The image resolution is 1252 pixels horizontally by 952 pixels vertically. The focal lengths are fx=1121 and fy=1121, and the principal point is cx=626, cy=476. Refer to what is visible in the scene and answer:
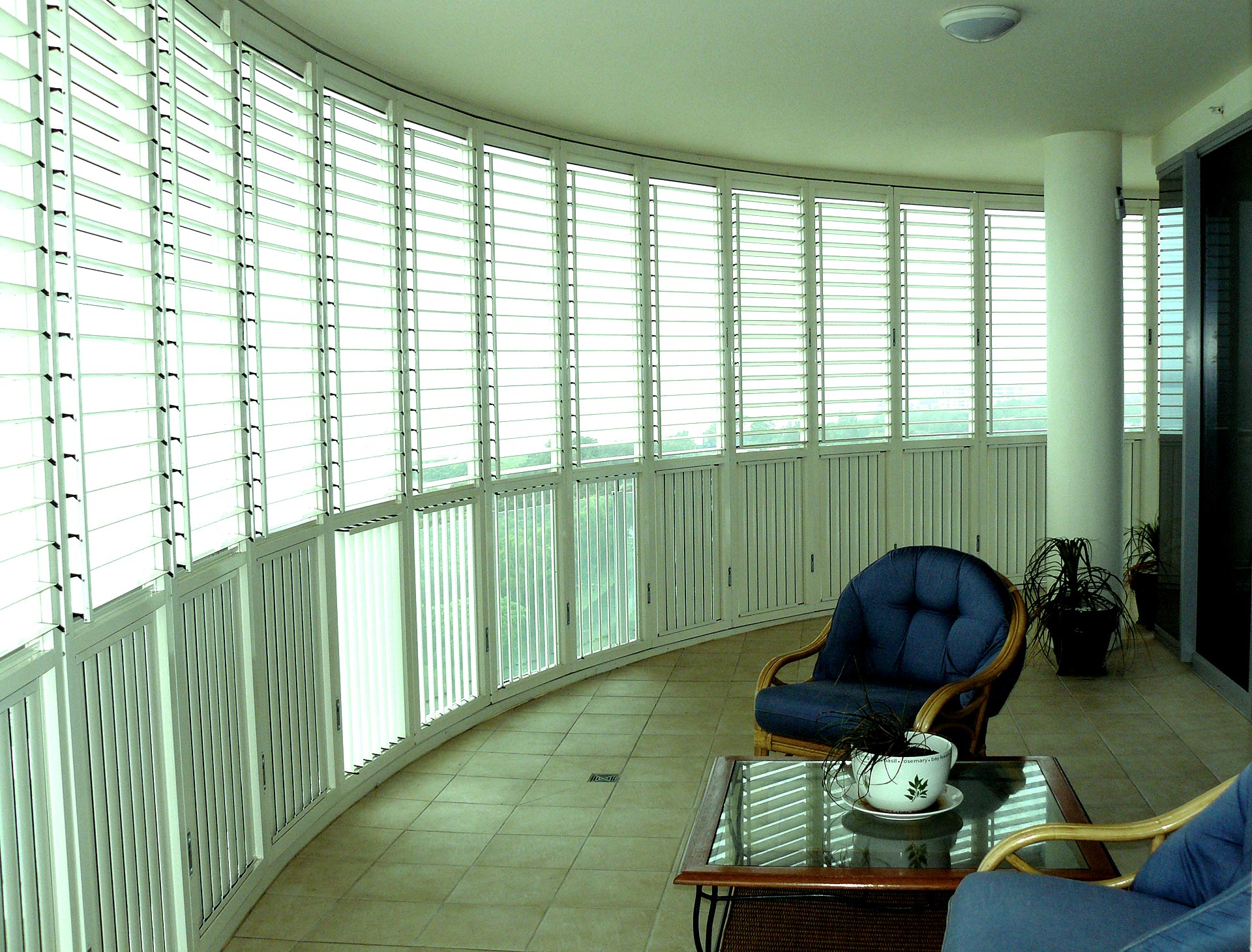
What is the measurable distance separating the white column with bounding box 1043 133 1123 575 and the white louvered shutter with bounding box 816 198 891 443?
4.71 ft

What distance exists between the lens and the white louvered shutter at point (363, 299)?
4.14m

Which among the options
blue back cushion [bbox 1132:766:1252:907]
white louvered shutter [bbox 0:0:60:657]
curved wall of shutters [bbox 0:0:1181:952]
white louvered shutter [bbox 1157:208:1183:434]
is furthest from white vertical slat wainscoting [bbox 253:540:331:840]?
white louvered shutter [bbox 1157:208:1183:434]

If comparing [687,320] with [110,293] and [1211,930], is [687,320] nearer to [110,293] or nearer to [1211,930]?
[110,293]

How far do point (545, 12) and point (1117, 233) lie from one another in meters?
3.62

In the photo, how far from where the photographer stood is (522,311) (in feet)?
18.2

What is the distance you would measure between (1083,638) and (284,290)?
430cm

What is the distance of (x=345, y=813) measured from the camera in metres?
4.20

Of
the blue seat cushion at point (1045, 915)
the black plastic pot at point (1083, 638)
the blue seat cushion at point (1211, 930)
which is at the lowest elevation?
the black plastic pot at point (1083, 638)

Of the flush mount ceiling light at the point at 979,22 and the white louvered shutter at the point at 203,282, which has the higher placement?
the flush mount ceiling light at the point at 979,22

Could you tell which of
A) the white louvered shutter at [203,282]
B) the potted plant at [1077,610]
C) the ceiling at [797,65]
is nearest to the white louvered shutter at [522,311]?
the ceiling at [797,65]

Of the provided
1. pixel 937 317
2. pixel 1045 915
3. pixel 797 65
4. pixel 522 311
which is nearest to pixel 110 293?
pixel 1045 915

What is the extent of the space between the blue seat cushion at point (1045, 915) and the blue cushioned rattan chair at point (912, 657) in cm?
114

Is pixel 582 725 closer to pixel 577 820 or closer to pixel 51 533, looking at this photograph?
pixel 577 820

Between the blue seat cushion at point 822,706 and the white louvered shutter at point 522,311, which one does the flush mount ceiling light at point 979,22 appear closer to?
the white louvered shutter at point 522,311
